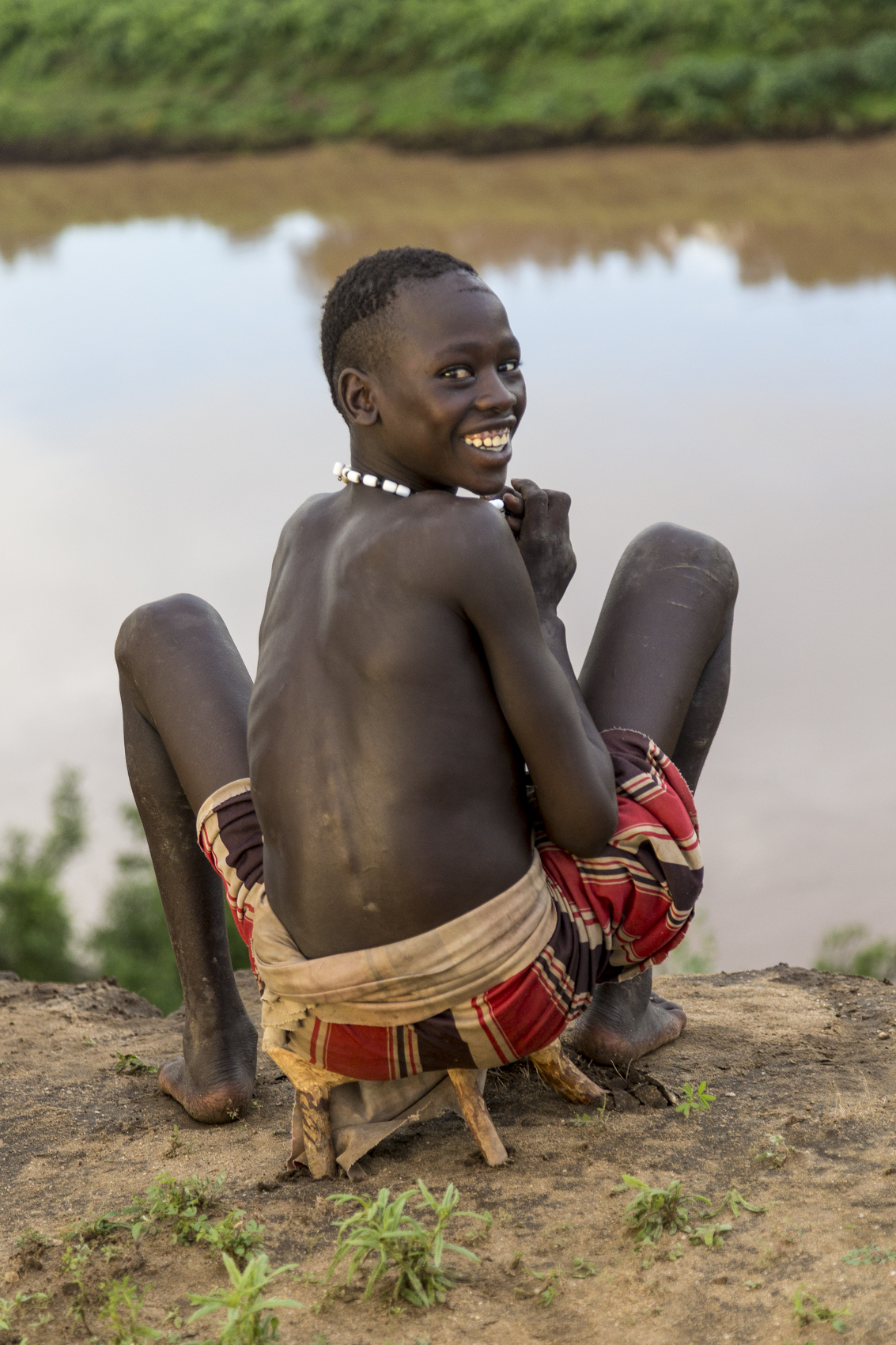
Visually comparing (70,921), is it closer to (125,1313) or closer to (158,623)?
(158,623)

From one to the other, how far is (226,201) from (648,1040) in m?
12.7

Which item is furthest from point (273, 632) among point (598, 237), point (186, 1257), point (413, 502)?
point (598, 237)

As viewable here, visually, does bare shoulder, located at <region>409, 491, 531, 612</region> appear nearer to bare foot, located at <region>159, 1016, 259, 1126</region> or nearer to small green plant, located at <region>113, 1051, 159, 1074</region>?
bare foot, located at <region>159, 1016, 259, 1126</region>

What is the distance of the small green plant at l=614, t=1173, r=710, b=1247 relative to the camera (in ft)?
5.47

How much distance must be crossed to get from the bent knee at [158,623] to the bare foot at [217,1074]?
1.98 feet

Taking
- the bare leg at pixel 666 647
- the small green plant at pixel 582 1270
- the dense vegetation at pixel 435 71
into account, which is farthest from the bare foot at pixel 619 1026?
the dense vegetation at pixel 435 71

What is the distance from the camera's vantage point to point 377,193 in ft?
42.6

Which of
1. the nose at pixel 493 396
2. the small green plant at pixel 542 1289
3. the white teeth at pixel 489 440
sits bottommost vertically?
the small green plant at pixel 542 1289

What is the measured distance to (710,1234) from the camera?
1.63m

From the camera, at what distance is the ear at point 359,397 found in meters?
1.80

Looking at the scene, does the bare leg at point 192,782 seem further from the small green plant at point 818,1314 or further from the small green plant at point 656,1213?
the small green plant at point 818,1314

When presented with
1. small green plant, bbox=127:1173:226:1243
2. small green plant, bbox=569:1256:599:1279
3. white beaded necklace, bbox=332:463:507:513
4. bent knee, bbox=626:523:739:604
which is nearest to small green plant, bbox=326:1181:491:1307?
small green plant, bbox=569:1256:599:1279

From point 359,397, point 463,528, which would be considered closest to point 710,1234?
point 463,528

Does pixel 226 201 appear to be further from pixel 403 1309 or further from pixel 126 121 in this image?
pixel 403 1309
